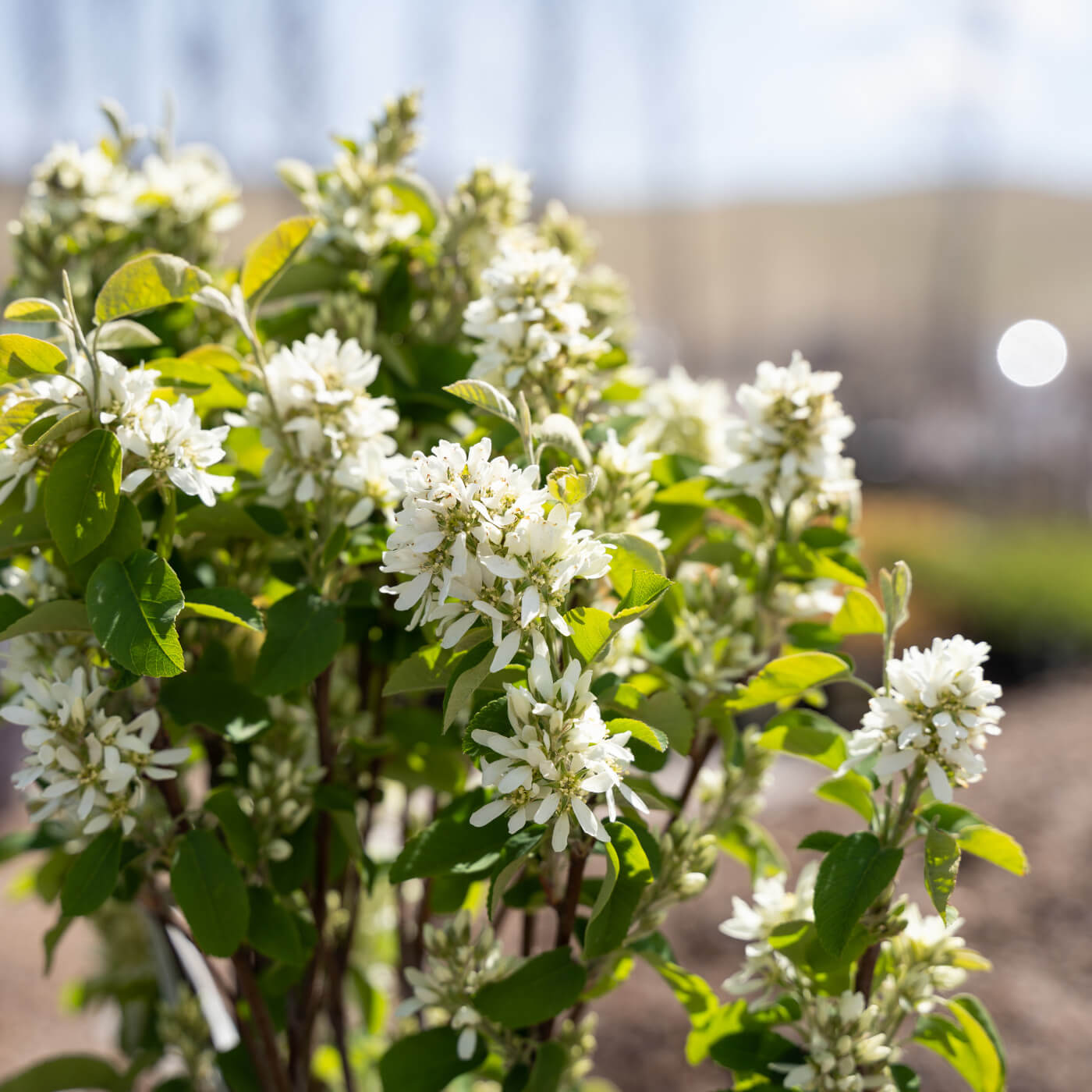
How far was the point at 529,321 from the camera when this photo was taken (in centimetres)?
81

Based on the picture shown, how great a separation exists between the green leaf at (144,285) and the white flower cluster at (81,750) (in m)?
0.26

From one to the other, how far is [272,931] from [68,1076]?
0.51m

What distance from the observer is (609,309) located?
3.90ft

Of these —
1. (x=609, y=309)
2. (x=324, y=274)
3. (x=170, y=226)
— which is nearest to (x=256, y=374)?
(x=324, y=274)

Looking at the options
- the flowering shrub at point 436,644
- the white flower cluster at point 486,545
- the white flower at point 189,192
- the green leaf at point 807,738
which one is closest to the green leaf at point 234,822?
the flowering shrub at point 436,644

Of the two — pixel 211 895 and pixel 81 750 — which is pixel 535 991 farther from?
pixel 81 750

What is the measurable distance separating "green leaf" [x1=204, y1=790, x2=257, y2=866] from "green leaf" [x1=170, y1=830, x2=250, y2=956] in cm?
3

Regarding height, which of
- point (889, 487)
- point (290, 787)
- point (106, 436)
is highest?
point (106, 436)

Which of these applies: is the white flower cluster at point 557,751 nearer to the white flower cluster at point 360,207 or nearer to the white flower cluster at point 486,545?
the white flower cluster at point 486,545

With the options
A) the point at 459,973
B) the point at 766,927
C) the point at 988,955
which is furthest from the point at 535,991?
the point at 988,955

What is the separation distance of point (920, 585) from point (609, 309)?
5.78m

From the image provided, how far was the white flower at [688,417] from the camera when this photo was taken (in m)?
1.17

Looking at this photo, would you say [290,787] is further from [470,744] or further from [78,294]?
[78,294]

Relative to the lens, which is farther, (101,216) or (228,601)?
(101,216)
